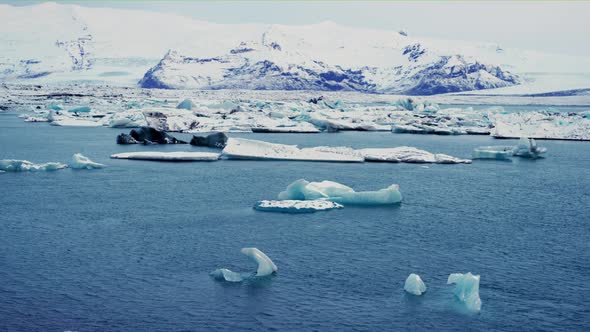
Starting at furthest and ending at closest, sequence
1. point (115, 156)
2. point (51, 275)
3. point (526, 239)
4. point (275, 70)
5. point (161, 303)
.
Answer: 1. point (275, 70)
2. point (115, 156)
3. point (526, 239)
4. point (51, 275)
5. point (161, 303)

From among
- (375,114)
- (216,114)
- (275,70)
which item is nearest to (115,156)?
(216,114)

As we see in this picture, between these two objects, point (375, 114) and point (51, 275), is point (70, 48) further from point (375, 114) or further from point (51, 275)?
point (51, 275)

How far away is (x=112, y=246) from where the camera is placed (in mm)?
12727

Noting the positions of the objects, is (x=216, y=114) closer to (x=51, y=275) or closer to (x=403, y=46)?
(x=51, y=275)

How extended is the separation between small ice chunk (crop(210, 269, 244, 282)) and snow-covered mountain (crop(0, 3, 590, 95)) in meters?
109

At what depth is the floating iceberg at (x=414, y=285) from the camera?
10.1 m

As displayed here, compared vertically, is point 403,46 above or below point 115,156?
above

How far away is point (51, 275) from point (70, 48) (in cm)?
13443

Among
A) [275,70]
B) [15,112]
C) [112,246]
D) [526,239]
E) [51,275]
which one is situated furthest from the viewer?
[275,70]

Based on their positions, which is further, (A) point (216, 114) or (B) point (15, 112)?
(B) point (15, 112)

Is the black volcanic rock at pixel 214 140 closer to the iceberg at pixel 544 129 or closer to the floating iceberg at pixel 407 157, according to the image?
the floating iceberg at pixel 407 157

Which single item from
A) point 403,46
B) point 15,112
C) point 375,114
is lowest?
point 15,112

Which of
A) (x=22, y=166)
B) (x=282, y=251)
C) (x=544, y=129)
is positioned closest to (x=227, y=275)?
(x=282, y=251)

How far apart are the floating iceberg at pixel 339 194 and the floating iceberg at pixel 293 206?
1.20ft
